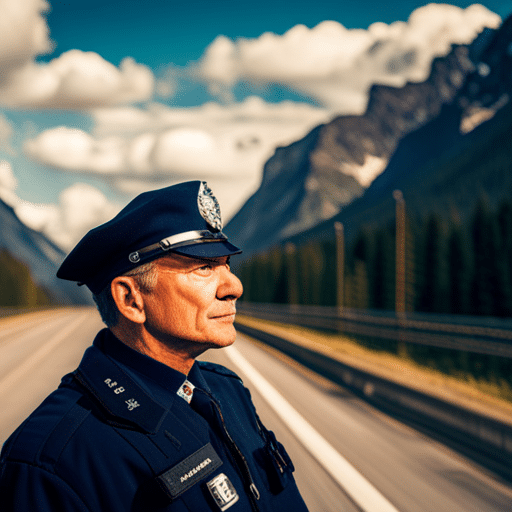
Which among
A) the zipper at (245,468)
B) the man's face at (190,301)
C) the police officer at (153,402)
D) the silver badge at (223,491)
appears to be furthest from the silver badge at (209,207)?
the silver badge at (223,491)

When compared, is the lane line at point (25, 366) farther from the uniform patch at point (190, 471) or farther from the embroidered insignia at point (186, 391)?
the uniform patch at point (190, 471)

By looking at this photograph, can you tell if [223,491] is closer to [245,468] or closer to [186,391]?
[245,468]

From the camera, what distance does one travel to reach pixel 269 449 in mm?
1857

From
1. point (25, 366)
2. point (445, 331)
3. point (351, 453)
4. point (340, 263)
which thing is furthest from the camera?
point (340, 263)

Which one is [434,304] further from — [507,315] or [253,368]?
[253,368]

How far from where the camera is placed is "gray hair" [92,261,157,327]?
1766 mm

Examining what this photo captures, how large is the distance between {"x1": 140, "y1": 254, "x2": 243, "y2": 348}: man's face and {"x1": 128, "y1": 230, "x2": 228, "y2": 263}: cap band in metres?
0.04

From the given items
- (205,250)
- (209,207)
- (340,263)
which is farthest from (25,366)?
(340,263)

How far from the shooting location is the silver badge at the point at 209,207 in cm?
187

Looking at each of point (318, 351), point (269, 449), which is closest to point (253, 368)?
point (318, 351)

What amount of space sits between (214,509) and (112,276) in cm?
67

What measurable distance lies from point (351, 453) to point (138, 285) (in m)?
5.95

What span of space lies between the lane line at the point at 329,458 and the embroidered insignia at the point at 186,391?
399 centimetres

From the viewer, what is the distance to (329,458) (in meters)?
6.97
